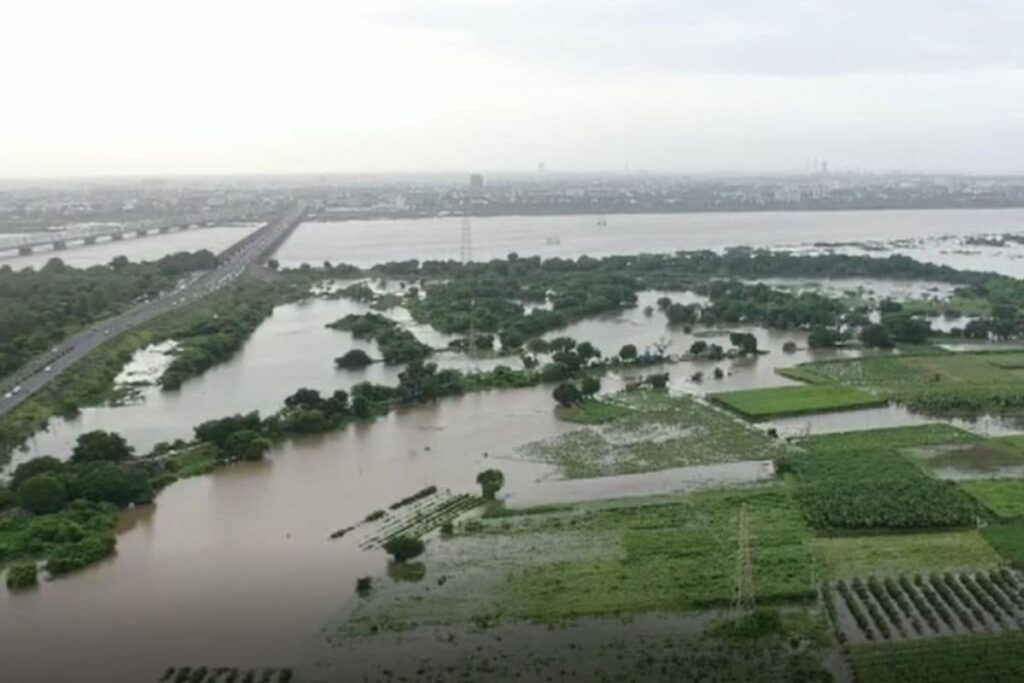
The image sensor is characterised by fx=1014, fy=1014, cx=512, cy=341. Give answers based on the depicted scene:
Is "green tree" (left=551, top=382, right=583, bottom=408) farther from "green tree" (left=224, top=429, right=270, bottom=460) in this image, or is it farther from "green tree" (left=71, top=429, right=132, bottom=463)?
"green tree" (left=71, top=429, right=132, bottom=463)

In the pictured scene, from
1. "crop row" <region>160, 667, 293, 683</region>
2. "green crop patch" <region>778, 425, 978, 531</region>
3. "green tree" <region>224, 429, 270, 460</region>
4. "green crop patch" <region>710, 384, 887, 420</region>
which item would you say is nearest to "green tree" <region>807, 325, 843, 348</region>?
"green crop patch" <region>710, 384, 887, 420</region>

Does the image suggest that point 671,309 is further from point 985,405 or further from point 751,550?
point 751,550

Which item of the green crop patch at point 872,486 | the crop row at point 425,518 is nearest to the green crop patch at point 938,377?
the green crop patch at point 872,486

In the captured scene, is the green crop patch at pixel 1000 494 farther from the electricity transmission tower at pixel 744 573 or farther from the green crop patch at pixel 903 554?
the electricity transmission tower at pixel 744 573

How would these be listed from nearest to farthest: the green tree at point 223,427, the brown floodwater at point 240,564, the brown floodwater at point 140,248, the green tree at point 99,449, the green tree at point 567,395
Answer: the brown floodwater at point 240,564 < the green tree at point 99,449 < the green tree at point 223,427 < the green tree at point 567,395 < the brown floodwater at point 140,248

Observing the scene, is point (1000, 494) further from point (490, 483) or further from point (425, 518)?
point (425, 518)

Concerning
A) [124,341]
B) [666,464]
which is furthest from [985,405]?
[124,341]
